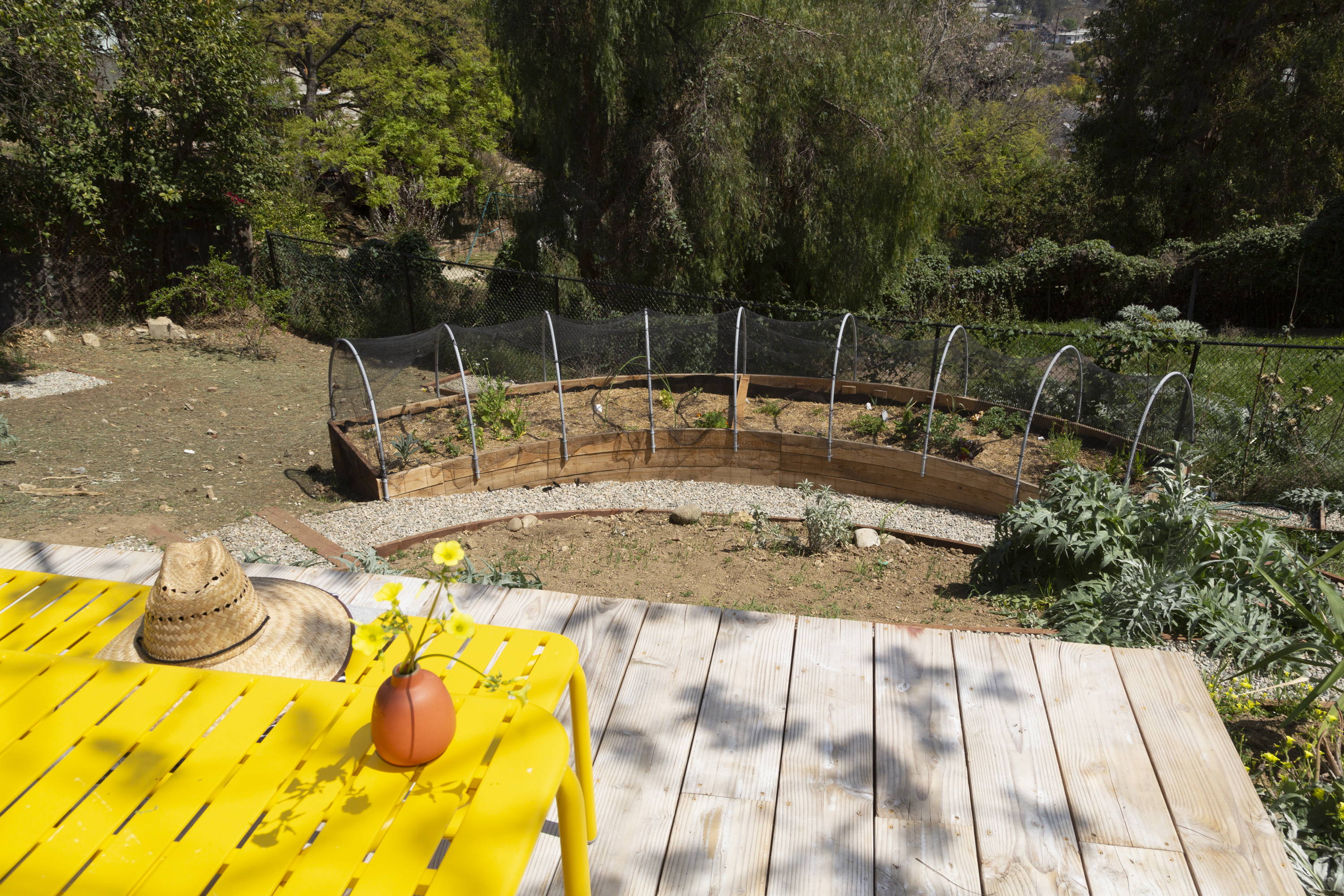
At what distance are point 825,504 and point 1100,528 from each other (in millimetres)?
2485

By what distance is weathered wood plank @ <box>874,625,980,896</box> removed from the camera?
5.73 feet

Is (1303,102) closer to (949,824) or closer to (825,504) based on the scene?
(825,504)

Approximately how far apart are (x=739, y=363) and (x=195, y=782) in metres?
8.54

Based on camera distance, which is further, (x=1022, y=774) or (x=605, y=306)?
(x=605, y=306)

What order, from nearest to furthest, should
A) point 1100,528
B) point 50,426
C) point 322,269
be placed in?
point 1100,528 < point 50,426 < point 322,269

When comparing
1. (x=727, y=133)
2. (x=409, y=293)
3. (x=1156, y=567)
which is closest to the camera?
(x=1156, y=567)

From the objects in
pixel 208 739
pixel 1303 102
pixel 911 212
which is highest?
pixel 1303 102

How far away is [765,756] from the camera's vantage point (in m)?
2.06

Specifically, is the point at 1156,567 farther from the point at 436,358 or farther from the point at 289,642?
the point at 436,358

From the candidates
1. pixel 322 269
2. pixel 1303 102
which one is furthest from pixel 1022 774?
pixel 1303 102

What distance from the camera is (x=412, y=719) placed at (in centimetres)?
127

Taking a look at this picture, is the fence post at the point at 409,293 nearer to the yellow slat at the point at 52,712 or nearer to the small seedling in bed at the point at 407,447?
the small seedling in bed at the point at 407,447

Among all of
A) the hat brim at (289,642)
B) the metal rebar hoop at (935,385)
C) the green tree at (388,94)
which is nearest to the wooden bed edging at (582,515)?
the metal rebar hoop at (935,385)

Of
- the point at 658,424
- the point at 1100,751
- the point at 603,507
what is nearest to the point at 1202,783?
the point at 1100,751
